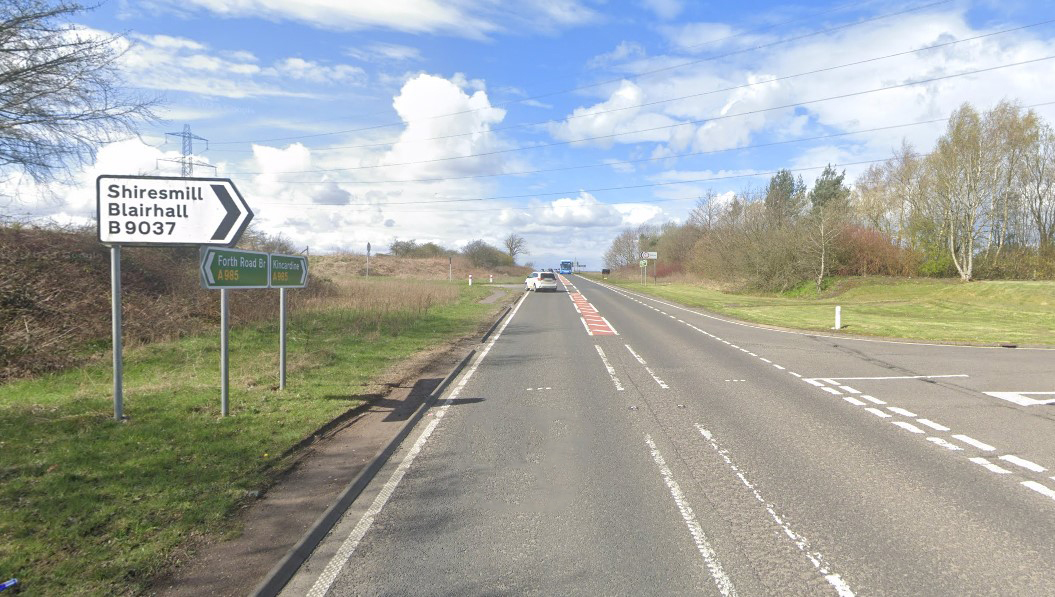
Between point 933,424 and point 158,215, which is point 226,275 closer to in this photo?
point 158,215

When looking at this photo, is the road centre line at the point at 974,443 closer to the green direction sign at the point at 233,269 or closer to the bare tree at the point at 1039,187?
the green direction sign at the point at 233,269

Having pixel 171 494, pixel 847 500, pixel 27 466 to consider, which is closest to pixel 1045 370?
pixel 847 500

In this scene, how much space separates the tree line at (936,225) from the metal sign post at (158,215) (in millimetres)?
41656

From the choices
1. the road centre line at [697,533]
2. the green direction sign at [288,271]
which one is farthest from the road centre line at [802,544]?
the green direction sign at [288,271]

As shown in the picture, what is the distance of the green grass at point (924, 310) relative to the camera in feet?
64.9

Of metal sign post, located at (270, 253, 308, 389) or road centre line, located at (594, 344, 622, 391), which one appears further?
road centre line, located at (594, 344, 622, 391)

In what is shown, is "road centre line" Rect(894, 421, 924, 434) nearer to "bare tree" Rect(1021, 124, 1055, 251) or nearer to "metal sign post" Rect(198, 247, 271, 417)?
"metal sign post" Rect(198, 247, 271, 417)

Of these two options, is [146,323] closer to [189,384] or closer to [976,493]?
[189,384]

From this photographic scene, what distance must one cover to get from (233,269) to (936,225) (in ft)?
161

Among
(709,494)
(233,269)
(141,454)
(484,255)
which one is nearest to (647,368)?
(709,494)

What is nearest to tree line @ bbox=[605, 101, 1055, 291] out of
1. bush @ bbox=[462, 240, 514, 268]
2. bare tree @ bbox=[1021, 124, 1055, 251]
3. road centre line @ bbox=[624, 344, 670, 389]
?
bare tree @ bbox=[1021, 124, 1055, 251]

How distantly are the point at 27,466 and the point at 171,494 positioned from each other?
5.20ft

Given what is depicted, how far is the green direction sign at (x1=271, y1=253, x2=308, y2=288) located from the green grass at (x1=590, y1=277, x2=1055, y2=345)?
17.4m

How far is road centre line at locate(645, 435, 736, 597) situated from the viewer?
3594 mm
